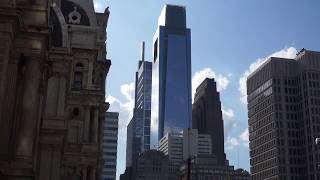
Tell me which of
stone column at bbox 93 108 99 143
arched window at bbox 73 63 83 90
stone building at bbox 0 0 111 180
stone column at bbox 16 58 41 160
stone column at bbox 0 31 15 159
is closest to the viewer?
stone column at bbox 0 31 15 159

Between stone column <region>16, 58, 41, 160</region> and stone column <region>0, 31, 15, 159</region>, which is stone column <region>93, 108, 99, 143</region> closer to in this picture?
stone column <region>16, 58, 41, 160</region>

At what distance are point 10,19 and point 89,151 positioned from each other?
119ft

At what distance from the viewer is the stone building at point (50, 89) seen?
3484 centimetres

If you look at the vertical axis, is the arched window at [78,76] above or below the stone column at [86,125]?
above

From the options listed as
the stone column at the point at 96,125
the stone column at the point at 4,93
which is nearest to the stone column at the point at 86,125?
the stone column at the point at 96,125

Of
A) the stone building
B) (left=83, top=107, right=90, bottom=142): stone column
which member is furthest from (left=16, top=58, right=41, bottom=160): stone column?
(left=83, top=107, right=90, bottom=142): stone column

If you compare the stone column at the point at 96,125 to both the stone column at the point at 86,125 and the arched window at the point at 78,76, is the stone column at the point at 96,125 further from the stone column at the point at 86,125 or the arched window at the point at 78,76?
the arched window at the point at 78,76

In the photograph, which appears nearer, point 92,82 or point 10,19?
point 10,19

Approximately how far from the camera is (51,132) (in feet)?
182

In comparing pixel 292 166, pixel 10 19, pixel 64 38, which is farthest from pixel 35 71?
pixel 292 166

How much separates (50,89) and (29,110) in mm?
26139

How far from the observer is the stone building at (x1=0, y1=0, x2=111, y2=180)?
34.8 meters

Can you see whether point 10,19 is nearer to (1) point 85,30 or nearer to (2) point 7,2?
(2) point 7,2

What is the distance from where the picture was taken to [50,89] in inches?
2429
